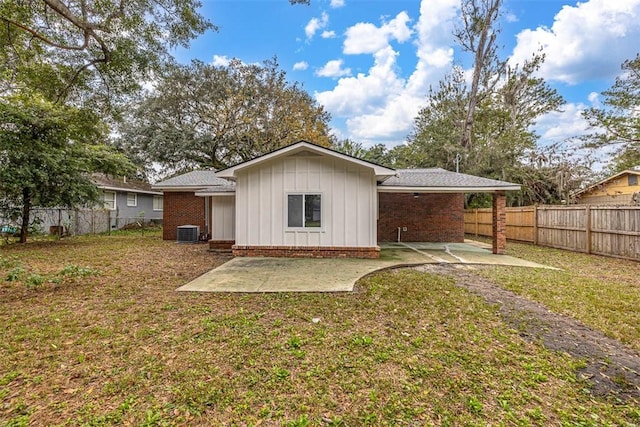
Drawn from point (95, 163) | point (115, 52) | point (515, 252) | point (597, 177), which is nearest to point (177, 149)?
point (95, 163)

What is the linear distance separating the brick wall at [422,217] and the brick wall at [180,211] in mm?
8420

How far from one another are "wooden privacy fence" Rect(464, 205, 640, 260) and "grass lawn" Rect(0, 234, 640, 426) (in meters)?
7.06

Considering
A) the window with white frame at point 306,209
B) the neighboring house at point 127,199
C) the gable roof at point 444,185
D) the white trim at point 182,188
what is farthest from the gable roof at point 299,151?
the neighboring house at point 127,199

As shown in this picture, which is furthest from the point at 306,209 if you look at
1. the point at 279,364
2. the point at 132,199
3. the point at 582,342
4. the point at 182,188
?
the point at 132,199

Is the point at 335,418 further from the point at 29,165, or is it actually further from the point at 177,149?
the point at 177,149

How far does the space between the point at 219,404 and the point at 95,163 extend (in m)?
14.9

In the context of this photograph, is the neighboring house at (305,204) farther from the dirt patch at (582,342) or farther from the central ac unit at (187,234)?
the central ac unit at (187,234)

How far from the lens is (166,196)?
14266 mm

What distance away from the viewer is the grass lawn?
248cm

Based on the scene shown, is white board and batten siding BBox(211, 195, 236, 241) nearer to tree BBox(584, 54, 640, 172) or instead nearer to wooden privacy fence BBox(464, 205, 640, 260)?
wooden privacy fence BBox(464, 205, 640, 260)

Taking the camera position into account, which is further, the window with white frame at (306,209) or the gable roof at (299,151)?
the window with white frame at (306,209)

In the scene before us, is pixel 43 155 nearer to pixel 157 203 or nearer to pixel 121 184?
pixel 121 184

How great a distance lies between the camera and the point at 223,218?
11172 millimetres

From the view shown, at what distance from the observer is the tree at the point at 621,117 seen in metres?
14.9
